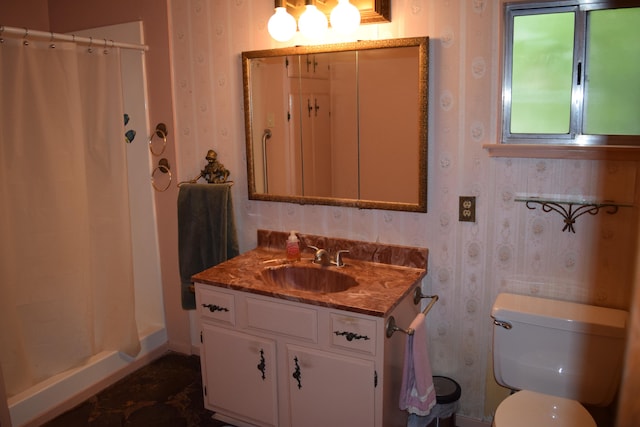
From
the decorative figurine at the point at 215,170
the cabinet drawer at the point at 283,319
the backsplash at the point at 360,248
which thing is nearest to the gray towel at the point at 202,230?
the decorative figurine at the point at 215,170

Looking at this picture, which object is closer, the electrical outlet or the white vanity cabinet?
the white vanity cabinet

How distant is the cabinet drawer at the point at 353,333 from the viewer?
1841mm

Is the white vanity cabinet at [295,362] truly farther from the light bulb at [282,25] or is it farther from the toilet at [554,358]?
the light bulb at [282,25]

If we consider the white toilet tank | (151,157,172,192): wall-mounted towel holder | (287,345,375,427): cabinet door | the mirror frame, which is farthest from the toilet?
(151,157,172,192): wall-mounted towel holder

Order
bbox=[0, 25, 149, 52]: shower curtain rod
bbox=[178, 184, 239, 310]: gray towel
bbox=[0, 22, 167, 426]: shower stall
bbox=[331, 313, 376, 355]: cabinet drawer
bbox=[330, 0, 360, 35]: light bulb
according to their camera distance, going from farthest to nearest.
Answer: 1. bbox=[178, 184, 239, 310]: gray towel
2. bbox=[0, 22, 167, 426]: shower stall
3. bbox=[0, 25, 149, 52]: shower curtain rod
4. bbox=[330, 0, 360, 35]: light bulb
5. bbox=[331, 313, 376, 355]: cabinet drawer

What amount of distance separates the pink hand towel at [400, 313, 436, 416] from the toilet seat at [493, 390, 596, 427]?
29cm

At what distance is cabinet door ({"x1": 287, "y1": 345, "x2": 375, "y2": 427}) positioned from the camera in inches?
74.5

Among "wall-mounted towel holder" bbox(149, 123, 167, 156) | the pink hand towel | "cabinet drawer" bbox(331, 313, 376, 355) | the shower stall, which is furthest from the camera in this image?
"wall-mounted towel holder" bbox(149, 123, 167, 156)

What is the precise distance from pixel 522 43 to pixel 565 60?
0.18 metres

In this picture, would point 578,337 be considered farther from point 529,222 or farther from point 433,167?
point 433,167

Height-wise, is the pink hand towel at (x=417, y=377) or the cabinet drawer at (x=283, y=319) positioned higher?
the cabinet drawer at (x=283, y=319)

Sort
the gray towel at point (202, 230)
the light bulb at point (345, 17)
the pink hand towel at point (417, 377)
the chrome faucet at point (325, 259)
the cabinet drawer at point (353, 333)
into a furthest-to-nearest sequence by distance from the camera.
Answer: the gray towel at point (202, 230) < the chrome faucet at point (325, 259) < the light bulb at point (345, 17) < the pink hand towel at point (417, 377) < the cabinet drawer at point (353, 333)

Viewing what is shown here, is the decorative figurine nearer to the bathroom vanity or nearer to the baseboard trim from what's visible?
the bathroom vanity

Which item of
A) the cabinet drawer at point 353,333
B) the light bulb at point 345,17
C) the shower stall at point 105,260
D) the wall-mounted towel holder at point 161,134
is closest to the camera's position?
the cabinet drawer at point 353,333
